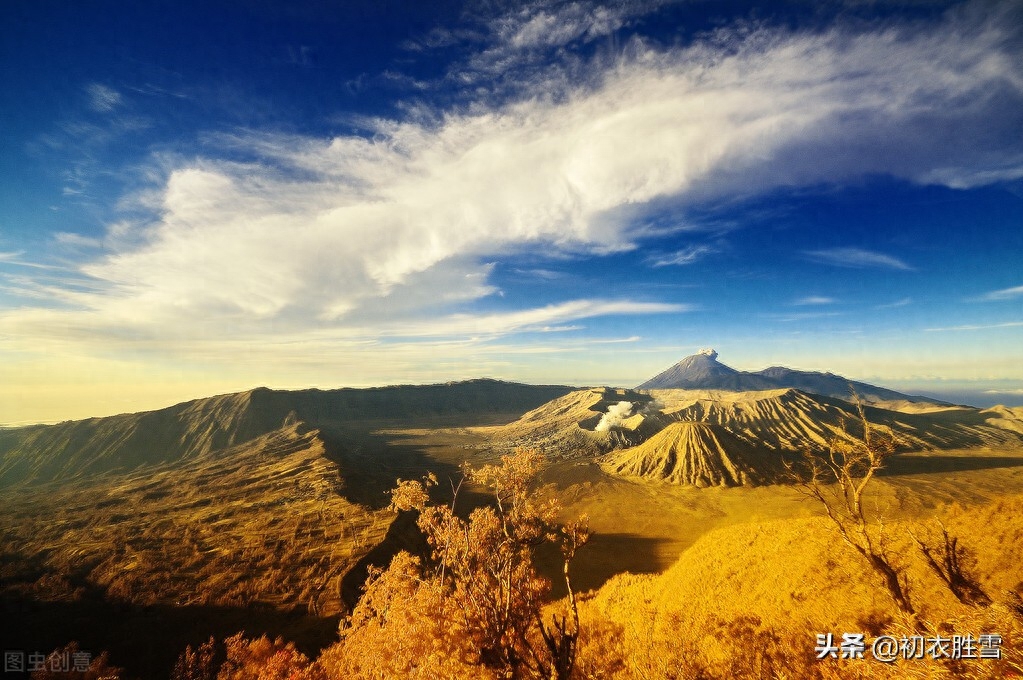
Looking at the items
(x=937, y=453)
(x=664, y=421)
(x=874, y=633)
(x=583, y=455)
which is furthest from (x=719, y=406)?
(x=874, y=633)

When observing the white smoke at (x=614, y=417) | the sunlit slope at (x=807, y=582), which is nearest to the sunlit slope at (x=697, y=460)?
the white smoke at (x=614, y=417)

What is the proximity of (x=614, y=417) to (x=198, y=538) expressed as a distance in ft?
260

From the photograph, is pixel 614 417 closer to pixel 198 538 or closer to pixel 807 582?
pixel 807 582

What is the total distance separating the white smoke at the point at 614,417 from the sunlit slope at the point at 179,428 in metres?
55.2

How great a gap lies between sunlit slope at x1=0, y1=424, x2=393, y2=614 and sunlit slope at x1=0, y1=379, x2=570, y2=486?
19456 mm

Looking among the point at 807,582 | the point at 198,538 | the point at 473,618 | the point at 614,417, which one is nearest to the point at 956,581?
the point at 807,582

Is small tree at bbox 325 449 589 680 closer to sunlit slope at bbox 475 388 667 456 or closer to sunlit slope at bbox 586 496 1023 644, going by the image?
sunlit slope at bbox 586 496 1023 644

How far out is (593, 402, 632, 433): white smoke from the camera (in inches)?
3367

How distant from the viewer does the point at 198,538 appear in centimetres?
3609

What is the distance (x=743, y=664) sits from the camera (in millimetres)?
14430

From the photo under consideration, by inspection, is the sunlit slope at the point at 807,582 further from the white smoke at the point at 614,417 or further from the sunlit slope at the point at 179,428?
the sunlit slope at the point at 179,428

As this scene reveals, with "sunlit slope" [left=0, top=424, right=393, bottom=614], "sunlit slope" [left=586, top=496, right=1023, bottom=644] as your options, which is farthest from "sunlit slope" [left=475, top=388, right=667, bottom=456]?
"sunlit slope" [left=586, top=496, right=1023, bottom=644]

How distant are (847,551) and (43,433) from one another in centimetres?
13409

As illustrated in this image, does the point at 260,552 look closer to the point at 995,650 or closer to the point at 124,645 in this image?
the point at 124,645
